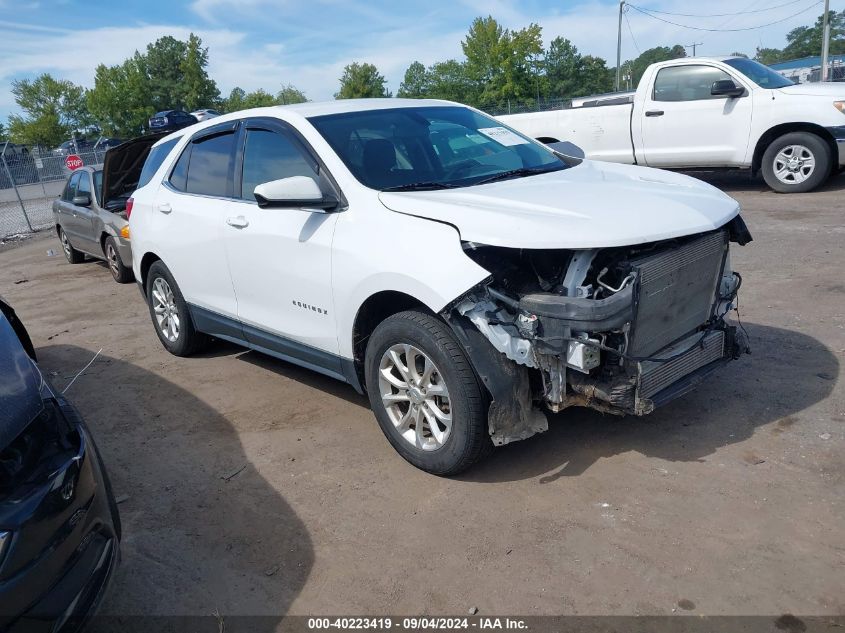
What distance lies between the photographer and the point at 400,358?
3639 millimetres

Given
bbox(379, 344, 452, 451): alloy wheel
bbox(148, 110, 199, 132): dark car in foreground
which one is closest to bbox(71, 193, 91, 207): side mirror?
bbox(379, 344, 452, 451): alloy wheel

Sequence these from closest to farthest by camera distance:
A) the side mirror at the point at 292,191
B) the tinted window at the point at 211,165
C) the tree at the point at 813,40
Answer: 1. the side mirror at the point at 292,191
2. the tinted window at the point at 211,165
3. the tree at the point at 813,40

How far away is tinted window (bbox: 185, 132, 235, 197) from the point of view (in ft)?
15.8

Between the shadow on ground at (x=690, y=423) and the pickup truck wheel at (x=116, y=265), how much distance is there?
6.99 meters

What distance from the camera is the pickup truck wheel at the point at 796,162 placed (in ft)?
32.0

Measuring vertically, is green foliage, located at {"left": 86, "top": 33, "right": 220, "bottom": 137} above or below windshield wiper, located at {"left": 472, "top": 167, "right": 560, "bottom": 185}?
above

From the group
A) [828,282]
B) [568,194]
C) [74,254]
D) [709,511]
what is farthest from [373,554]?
[74,254]

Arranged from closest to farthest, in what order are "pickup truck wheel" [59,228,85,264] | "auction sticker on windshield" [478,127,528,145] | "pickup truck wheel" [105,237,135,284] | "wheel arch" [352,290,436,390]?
1. "wheel arch" [352,290,436,390]
2. "auction sticker on windshield" [478,127,528,145]
3. "pickup truck wheel" [105,237,135,284]
4. "pickup truck wheel" [59,228,85,264]

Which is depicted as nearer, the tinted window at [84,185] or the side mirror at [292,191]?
the side mirror at [292,191]

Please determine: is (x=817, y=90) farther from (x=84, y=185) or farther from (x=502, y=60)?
(x=502, y=60)

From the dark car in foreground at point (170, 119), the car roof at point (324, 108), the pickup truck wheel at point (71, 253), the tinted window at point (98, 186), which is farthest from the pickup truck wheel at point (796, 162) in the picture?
the dark car in foreground at point (170, 119)

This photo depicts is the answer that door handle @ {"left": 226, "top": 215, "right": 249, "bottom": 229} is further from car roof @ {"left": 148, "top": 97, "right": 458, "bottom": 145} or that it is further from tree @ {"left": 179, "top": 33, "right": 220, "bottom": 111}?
tree @ {"left": 179, "top": 33, "right": 220, "bottom": 111}

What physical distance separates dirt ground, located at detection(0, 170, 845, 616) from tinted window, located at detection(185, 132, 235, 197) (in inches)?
57.4

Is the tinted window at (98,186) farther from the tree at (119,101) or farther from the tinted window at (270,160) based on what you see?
the tree at (119,101)
